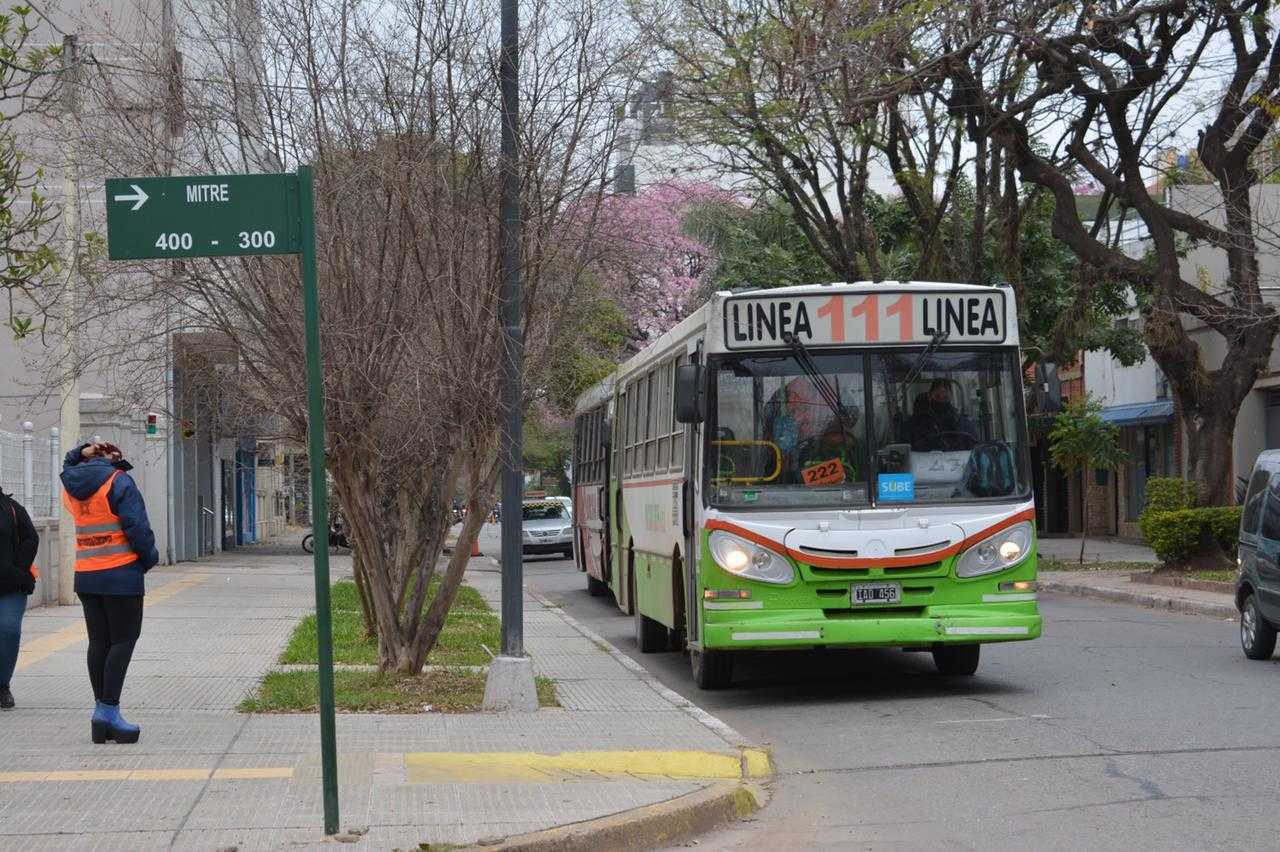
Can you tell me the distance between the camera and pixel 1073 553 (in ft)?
116

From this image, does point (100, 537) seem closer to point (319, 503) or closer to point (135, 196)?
point (135, 196)

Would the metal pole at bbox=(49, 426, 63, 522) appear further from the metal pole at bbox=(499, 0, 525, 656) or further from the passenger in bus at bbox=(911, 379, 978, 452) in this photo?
the passenger in bus at bbox=(911, 379, 978, 452)

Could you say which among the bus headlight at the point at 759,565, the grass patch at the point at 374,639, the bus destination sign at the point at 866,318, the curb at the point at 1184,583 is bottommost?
the curb at the point at 1184,583

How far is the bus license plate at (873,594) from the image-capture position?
11.8 metres

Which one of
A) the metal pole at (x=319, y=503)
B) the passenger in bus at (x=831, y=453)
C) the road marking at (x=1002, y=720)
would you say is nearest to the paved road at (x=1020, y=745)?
the road marking at (x=1002, y=720)

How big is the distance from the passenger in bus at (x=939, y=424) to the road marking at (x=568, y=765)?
3.55m

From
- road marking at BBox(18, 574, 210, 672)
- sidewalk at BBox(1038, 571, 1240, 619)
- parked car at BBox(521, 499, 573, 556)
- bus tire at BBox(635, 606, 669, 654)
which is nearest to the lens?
road marking at BBox(18, 574, 210, 672)

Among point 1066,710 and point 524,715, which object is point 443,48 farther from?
point 1066,710

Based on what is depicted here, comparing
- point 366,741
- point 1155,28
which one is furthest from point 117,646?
point 1155,28

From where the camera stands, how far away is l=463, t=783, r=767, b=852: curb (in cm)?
698

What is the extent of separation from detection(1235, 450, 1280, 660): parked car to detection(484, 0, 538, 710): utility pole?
654 centimetres

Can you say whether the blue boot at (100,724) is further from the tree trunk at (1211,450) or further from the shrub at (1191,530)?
the tree trunk at (1211,450)

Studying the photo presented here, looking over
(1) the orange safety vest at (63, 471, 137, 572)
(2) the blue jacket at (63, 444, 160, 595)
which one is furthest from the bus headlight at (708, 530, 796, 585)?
(1) the orange safety vest at (63, 471, 137, 572)

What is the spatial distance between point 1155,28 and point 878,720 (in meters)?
14.5
